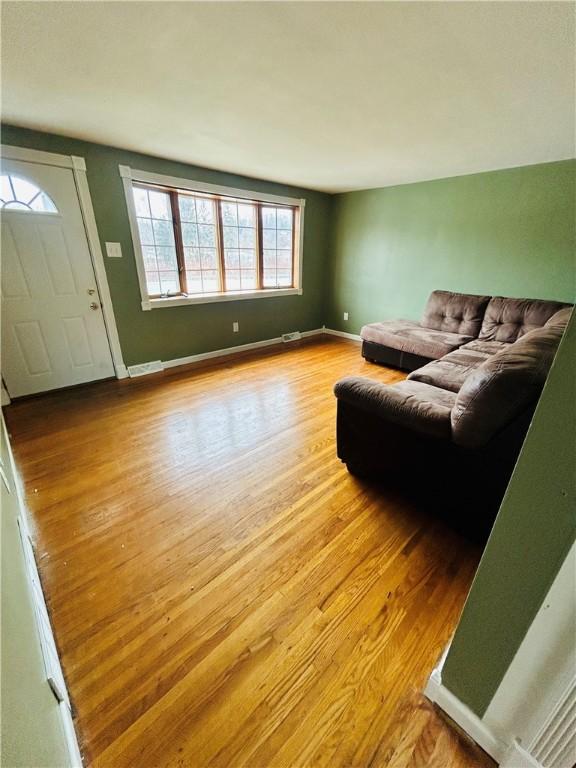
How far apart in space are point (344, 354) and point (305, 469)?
264cm

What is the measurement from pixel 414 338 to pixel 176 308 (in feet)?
9.24

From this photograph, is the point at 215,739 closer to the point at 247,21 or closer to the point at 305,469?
the point at 305,469

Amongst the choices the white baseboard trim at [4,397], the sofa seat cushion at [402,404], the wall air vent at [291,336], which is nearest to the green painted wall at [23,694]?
Result: the sofa seat cushion at [402,404]

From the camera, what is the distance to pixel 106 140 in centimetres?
265

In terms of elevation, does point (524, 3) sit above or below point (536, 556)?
above

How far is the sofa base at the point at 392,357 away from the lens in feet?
11.6

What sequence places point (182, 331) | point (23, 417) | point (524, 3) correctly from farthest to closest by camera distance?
point (182, 331), point (23, 417), point (524, 3)

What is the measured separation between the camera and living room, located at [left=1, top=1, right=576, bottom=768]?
839mm

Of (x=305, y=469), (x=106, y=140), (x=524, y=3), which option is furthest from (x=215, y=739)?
(x=106, y=140)

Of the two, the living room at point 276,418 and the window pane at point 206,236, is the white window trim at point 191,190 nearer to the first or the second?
the living room at point 276,418

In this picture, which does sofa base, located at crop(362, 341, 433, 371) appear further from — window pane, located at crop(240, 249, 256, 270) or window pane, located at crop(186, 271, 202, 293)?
window pane, located at crop(186, 271, 202, 293)

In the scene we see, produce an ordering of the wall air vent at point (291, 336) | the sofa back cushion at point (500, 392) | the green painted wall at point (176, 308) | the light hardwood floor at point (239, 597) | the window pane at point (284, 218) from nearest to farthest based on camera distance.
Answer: the light hardwood floor at point (239, 597) → the sofa back cushion at point (500, 392) → the green painted wall at point (176, 308) → the window pane at point (284, 218) → the wall air vent at point (291, 336)

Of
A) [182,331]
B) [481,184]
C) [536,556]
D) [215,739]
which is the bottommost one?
[215,739]

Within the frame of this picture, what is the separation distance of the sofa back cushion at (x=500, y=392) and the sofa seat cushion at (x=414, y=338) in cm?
199
